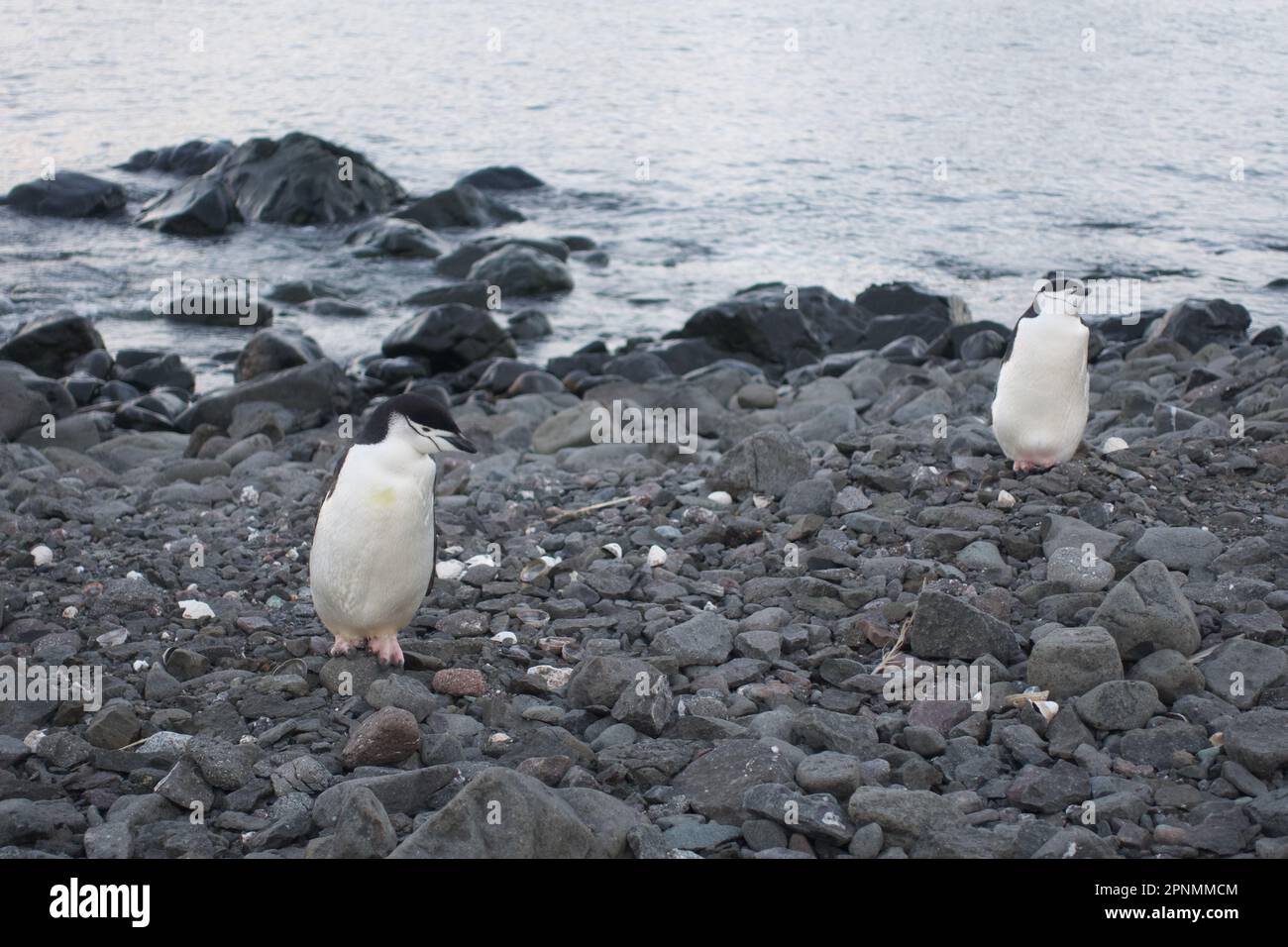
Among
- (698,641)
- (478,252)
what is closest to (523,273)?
(478,252)

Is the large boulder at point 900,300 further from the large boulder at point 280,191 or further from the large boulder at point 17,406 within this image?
the large boulder at point 17,406

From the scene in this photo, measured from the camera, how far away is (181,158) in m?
26.0

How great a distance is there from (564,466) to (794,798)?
5567 mm

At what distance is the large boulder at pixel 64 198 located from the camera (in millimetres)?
22422

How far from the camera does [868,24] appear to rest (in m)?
38.2

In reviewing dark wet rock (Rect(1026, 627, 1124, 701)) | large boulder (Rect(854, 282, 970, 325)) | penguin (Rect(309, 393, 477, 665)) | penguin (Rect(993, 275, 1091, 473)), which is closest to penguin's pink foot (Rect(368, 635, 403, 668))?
penguin (Rect(309, 393, 477, 665))

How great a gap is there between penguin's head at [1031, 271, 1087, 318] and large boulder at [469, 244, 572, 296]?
1131 cm

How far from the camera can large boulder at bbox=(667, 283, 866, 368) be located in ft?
50.3

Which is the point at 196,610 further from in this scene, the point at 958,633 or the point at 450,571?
the point at 958,633

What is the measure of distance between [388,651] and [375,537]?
0.52m

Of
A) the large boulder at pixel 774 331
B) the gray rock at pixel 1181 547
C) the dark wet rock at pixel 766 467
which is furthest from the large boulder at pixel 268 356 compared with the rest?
the gray rock at pixel 1181 547

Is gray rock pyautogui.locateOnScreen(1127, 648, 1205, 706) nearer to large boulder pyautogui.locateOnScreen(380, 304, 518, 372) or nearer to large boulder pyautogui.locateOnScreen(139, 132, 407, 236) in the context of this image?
large boulder pyautogui.locateOnScreen(380, 304, 518, 372)

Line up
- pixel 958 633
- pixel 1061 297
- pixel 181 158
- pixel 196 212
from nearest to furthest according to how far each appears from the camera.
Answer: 1. pixel 958 633
2. pixel 1061 297
3. pixel 196 212
4. pixel 181 158

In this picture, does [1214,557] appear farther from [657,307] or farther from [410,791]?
[657,307]
